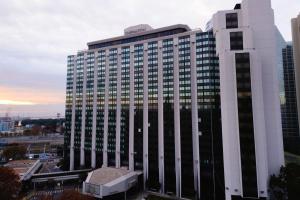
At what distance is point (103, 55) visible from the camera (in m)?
110

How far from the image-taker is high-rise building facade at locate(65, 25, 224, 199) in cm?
7938

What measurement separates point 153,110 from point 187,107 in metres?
14.9

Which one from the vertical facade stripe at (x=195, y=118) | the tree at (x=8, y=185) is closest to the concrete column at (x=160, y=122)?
the vertical facade stripe at (x=195, y=118)

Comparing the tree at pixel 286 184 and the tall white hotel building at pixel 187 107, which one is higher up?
the tall white hotel building at pixel 187 107

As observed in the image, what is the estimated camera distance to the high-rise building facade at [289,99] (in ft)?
441

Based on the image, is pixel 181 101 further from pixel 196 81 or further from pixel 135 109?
pixel 135 109

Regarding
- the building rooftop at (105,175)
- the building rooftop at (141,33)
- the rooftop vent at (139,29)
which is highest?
the rooftop vent at (139,29)

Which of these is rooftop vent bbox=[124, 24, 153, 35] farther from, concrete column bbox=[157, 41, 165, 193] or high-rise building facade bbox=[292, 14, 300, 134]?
high-rise building facade bbox=[292, 14, 300, 134]

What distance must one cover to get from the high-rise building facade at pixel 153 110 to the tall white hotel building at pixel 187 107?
37cm

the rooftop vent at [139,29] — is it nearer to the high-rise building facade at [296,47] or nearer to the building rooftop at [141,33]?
the building rooftop at [141,33]

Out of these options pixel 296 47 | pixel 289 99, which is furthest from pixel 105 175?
pixel 296 47

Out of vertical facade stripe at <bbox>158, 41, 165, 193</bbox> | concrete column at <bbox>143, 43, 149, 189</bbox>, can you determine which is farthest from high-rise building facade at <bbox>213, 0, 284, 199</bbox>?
concrete column at <bbox>143, 43, 149, 189</bbox>

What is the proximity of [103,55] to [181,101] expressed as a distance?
48.6 metres

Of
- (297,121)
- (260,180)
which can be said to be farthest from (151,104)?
(297,121)
